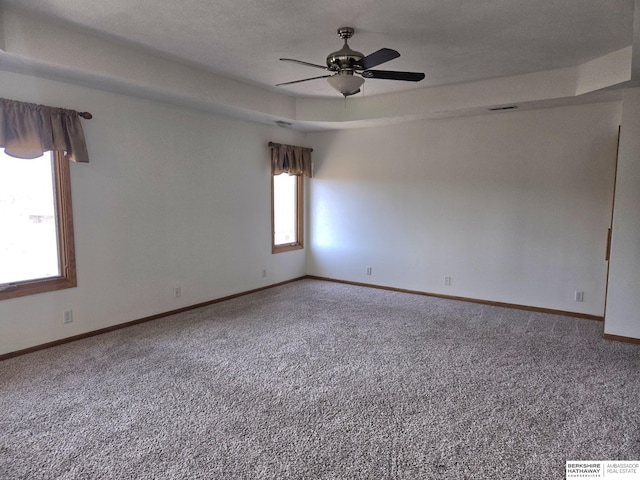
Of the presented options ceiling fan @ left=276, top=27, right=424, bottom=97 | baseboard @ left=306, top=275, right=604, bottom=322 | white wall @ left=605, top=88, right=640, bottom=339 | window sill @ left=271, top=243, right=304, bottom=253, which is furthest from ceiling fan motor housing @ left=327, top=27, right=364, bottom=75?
baseboard @ left=306, top=275, right=604, bottom=322

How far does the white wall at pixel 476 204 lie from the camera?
4.42m

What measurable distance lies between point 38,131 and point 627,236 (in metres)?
5.40

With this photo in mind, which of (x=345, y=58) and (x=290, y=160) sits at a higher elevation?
(x=345, y=58)

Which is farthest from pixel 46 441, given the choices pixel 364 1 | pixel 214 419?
pixel 364 1

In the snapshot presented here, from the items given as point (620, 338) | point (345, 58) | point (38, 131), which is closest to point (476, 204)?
point (620, 338)

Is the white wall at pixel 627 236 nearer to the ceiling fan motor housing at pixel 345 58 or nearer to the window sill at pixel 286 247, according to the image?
the ceiling fan motor housing at pixel 345 58

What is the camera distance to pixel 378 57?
2639mm

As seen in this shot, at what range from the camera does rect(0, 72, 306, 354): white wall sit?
3.57m

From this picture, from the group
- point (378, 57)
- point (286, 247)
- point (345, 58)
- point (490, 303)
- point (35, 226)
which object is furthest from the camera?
point (286, 247)

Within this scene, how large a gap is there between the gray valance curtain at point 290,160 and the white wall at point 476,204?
191 millimetres

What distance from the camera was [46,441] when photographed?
221 centimetres

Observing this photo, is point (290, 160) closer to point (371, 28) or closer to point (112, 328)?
point (371, 28)

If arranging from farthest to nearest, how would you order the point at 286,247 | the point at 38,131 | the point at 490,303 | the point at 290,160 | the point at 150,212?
the point at 286,247 → the point at 290,160 → the point at 490,303 → the point at 150,212 → the point at 38,131

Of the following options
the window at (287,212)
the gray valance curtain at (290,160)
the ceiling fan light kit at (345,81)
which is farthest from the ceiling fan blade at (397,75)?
the window at (287,212)
